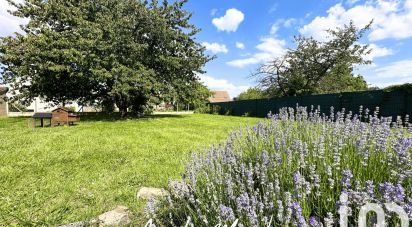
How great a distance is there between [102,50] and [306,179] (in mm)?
13689

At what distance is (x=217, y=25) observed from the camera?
1977 cm

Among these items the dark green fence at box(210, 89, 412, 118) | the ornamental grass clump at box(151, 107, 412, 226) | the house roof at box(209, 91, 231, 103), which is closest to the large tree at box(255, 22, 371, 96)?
the dark green fence at box(210, 89, 412, 118)

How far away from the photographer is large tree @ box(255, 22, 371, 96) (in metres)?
23.1

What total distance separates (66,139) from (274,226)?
7264 millimetres

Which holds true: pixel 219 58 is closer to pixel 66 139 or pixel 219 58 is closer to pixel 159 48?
pixel 159 48

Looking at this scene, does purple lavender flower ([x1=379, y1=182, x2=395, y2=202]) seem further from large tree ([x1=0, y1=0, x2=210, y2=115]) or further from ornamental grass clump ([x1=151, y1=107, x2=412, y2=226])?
large tree ([x1=0, y1=0, x2=210, y2=115])

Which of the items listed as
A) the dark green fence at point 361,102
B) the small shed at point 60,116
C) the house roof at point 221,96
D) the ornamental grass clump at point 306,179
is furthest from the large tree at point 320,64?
the house roof at point 221,96

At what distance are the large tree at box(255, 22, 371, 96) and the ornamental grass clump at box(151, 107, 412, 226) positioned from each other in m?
22.5

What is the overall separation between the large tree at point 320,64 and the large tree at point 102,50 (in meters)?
10.7

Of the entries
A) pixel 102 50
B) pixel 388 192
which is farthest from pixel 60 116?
pixel 388 192

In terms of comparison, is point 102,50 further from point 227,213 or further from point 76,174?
point 227,213

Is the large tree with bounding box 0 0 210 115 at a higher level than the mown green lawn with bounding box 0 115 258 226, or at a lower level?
higher

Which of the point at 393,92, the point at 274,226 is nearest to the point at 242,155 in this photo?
the point at 274,226

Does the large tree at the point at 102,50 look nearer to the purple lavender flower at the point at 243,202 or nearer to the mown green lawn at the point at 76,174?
the mown green lawn at the point at 76,174
